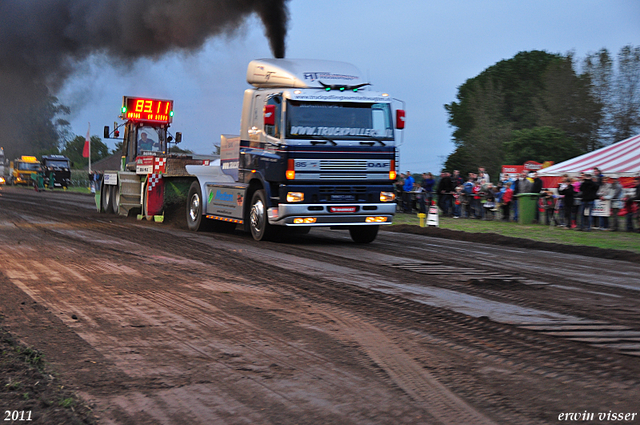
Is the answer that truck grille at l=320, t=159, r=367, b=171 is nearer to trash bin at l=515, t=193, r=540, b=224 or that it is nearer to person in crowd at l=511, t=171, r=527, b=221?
trash bin at l=515, t=193, r=540, b=224

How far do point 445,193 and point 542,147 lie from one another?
20.5 metres

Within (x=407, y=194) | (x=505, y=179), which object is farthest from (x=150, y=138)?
(x=505, y=179)

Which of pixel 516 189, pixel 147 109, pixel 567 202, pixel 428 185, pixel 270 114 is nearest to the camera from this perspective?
pixel 270 114

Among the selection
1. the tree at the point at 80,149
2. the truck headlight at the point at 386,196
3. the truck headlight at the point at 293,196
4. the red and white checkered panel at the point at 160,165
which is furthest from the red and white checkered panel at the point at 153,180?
the tree at the point at 80,149

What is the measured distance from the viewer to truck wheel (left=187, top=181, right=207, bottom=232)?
646 inches

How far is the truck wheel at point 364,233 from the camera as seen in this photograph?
14.0m

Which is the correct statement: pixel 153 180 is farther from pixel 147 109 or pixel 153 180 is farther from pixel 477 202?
pixel 477 202

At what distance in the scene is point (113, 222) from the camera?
19.2m

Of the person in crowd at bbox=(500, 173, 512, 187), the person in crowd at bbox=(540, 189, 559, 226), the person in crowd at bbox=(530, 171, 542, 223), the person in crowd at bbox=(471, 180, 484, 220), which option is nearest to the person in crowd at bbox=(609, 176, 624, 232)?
the person in crowd at bbox=(540, 189, 559, 226)

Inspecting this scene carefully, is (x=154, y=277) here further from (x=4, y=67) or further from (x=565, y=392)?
(x=4, y=67)

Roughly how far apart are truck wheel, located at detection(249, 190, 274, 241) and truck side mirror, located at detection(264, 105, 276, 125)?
144 centimetres

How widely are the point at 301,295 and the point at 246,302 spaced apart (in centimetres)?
75

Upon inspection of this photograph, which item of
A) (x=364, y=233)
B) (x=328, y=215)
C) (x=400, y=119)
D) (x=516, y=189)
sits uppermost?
(x=400, y=119)

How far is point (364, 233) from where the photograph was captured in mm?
14148
